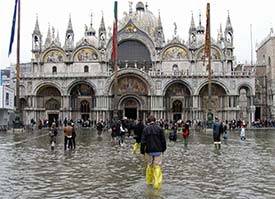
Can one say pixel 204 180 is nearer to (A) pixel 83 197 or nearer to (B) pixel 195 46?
(A) pixel 83 197

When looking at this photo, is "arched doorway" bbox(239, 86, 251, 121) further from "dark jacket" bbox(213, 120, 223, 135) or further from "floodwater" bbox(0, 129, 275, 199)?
"floodwater" bbox(0, 129, 275, 199)

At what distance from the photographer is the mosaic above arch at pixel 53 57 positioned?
224 feet

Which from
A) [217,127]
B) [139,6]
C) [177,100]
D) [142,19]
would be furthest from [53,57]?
[217,127]

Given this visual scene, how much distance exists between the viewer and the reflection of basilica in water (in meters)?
64.2

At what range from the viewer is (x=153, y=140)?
38.7ft

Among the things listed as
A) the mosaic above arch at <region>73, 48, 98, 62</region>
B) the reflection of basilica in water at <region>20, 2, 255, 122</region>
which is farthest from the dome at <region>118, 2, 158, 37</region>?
the mosaic above arch at <region>73, 48, 98, 62</region>

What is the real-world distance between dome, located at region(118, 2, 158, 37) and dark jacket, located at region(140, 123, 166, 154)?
2223 inches

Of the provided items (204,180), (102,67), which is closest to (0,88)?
(102,67)

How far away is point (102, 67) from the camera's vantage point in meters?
66.8

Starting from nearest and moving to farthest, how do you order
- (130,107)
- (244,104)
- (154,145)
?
(154,145) → (130,107) → (244,104)

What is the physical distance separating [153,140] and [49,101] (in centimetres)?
5728

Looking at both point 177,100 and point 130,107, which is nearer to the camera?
point 130,107

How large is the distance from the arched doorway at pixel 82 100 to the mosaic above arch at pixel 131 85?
471 cm

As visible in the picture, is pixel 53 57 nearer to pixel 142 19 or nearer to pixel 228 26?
pixel 142 19
